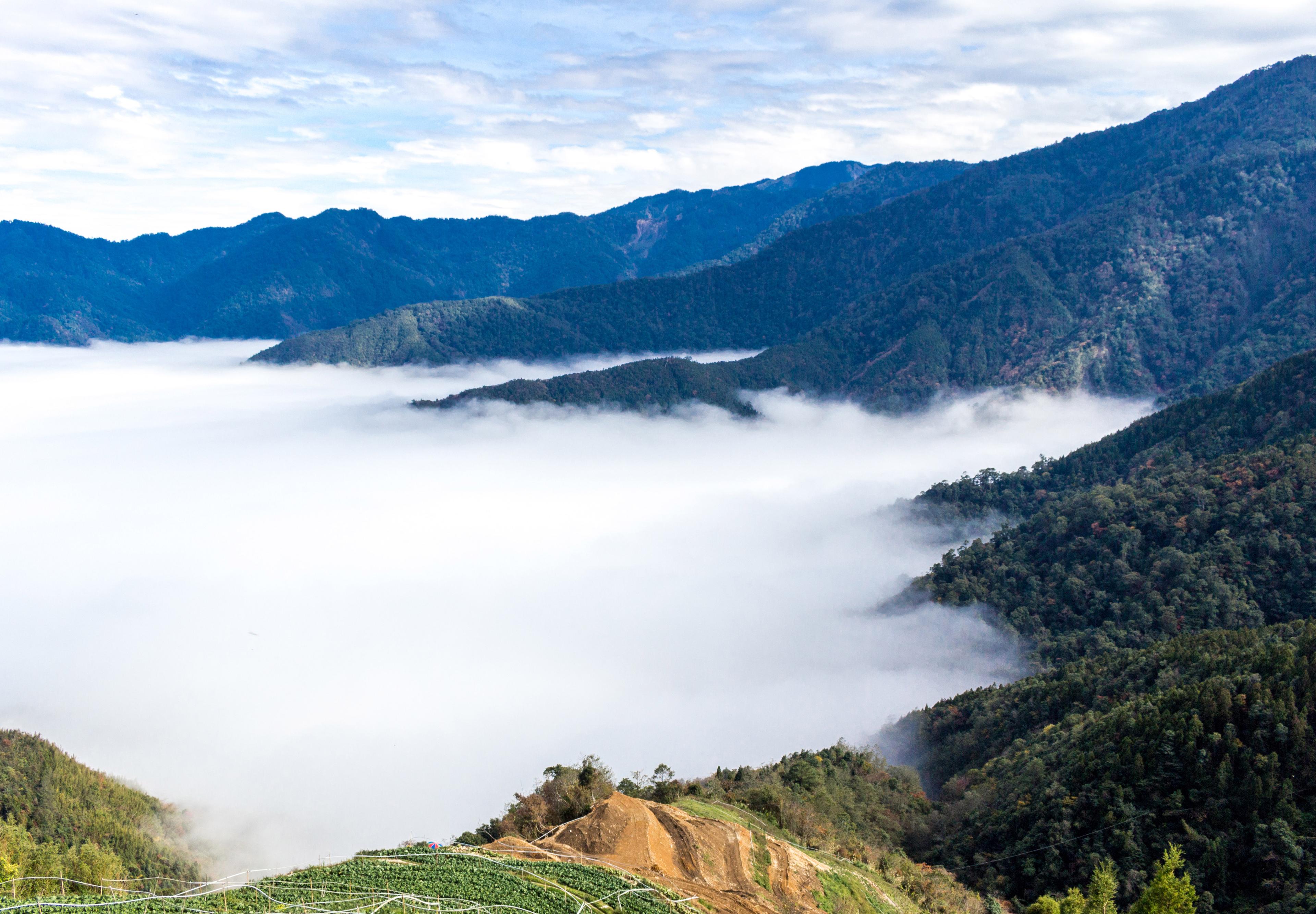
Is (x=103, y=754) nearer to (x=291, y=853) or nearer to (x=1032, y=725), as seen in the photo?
(x=291, y=853)

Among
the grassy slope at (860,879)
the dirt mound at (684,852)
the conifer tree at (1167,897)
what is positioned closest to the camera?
the dirt mound at (684,852)

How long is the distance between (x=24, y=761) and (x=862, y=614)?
5858 inches

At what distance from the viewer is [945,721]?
125 meters

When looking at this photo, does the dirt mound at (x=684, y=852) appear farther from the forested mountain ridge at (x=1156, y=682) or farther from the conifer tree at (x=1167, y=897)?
the forested mountain ridge at (x=1156, y=682)

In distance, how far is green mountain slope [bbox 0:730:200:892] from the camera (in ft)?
343

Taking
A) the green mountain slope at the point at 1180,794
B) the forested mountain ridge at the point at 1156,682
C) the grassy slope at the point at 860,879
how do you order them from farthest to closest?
1. the forested mountain ridge at the point at 1156,682
2. the green mountain slope at the point at 1180,794
3. the grassy slope at the point at 860,879

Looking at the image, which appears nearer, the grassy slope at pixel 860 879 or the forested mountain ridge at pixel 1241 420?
the grassy slope at pixel 860 879

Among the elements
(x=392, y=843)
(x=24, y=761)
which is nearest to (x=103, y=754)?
(x=24, y=761)

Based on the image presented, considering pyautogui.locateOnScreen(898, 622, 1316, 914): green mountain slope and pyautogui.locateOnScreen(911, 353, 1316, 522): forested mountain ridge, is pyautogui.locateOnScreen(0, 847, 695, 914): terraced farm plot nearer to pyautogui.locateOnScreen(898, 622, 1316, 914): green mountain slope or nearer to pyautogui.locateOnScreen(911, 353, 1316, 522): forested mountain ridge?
pyautogui.locateOnScreen(898, 622, 1316, 914): green mountain slope

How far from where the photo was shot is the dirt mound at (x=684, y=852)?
5584 cm

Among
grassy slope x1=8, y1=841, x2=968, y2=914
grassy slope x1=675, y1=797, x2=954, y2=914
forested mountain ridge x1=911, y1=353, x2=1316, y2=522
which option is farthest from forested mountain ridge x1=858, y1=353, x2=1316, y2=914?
grassy slope x1=8, y1=841, x2=968, y2=914

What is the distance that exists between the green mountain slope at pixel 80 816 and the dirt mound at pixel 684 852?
56.2 metres

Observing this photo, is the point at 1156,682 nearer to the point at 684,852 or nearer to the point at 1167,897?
the point at 1167,897

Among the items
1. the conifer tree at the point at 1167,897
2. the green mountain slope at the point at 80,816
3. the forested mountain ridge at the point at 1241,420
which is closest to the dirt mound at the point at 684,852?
the conifer tree at the point at 1167,897
